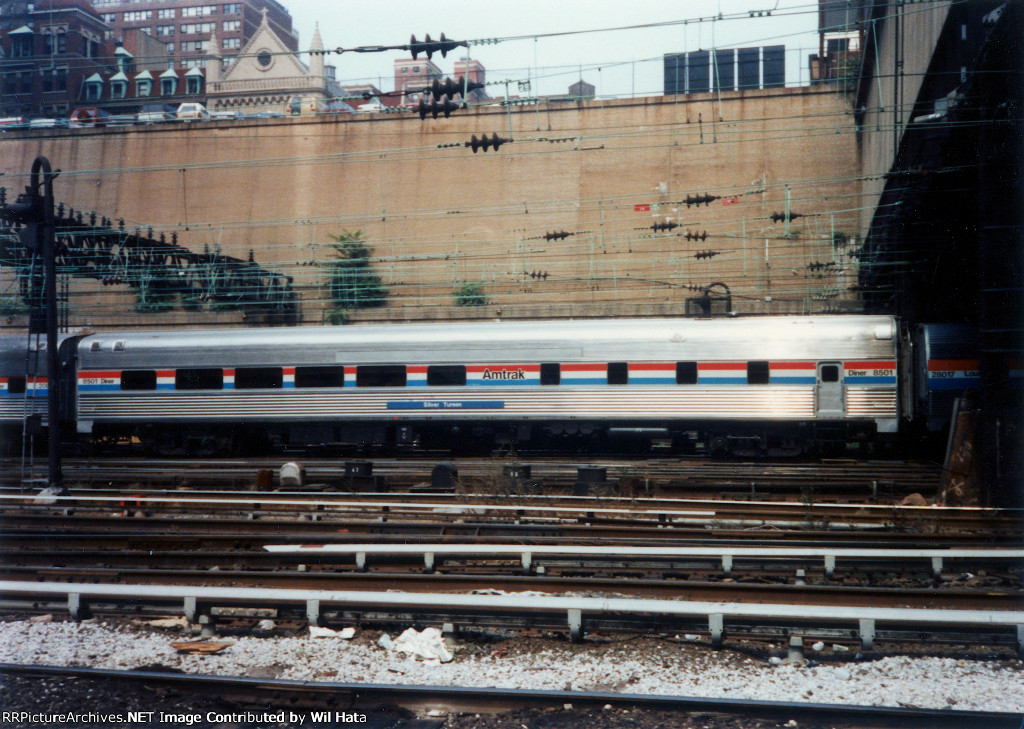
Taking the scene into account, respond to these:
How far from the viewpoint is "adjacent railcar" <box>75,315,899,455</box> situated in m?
16.5

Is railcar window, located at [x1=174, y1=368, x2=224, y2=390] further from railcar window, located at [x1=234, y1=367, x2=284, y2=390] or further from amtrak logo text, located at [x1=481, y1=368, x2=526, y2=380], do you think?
amtrak logo text, located at [x1=481, y1=368, x2=526, y2=380]

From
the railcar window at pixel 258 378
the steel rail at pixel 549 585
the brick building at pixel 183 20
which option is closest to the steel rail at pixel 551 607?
the steel rail at pixel 549 585

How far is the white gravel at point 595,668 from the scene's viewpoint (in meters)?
5.53

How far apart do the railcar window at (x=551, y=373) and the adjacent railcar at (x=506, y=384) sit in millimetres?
31

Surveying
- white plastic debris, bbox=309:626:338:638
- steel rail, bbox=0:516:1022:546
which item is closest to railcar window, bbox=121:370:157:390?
steel rail, bbox=0:516:1022:546

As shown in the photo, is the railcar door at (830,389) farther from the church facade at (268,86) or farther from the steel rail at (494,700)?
the church facade at (268,86)

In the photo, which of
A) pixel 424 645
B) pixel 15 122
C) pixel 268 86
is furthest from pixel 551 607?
pixel 268 86

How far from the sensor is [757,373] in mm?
16562

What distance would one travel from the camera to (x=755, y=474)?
15.1m

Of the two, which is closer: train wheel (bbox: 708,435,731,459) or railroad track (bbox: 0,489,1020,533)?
railroad track (bbox: 0,489,1020,533)

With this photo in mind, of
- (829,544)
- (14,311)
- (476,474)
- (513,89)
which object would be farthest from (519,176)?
(829,544)

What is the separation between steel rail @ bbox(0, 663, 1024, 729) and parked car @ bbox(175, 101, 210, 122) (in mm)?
45455

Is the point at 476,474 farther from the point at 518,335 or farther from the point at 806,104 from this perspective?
the point at 806,104

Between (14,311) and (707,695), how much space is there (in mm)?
34872
